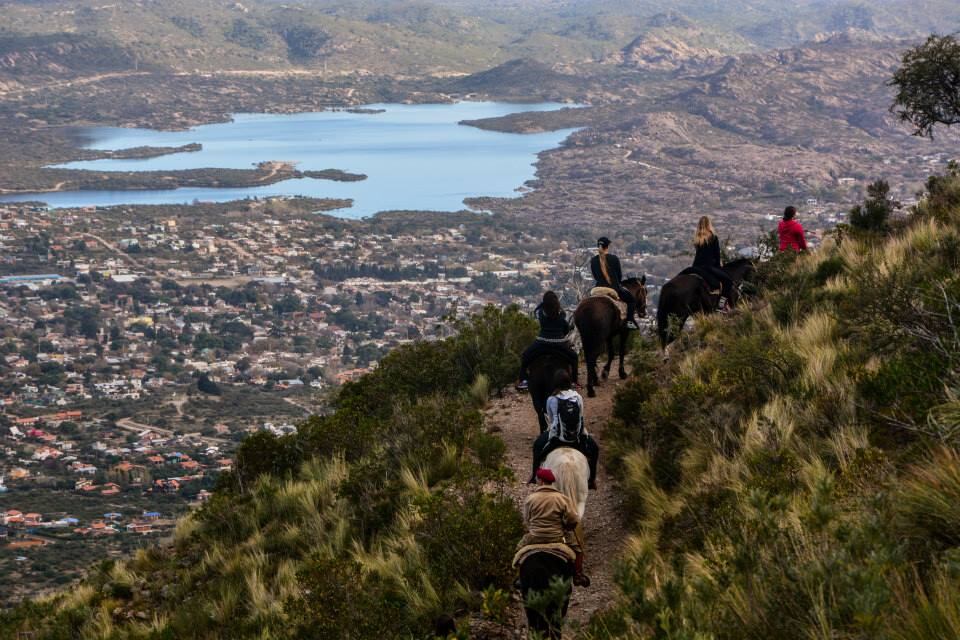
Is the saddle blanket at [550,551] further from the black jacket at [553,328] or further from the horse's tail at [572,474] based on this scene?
the black jacket at [553,328]

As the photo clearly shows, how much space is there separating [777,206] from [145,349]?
76411mm

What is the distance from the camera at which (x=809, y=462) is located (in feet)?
23.1

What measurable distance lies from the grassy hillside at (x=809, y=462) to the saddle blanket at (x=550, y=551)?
1.49 ft

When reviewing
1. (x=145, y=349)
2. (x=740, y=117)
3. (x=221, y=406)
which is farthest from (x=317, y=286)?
(x=740, y=117)

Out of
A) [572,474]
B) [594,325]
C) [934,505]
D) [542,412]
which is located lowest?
[542,412]

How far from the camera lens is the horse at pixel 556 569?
17.6 ft

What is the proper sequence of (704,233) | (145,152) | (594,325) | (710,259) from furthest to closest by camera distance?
(145,152) → (710,259) → (704,233) → (594,325)

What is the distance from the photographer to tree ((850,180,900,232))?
654 inches

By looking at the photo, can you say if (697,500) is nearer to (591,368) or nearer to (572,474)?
(572,474)

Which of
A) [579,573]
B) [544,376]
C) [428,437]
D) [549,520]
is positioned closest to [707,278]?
[544,376]

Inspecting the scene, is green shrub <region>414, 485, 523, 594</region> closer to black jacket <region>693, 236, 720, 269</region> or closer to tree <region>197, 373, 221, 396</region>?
black jacket <region>693, 236, 720, 269</region>

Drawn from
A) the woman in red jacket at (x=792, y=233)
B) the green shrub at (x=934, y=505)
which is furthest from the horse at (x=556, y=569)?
the woman in red jacket at (x=792, y=233)

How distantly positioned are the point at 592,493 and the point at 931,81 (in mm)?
16105

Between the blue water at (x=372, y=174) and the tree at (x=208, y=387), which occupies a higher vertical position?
the blue water at (x=372, y=174)
